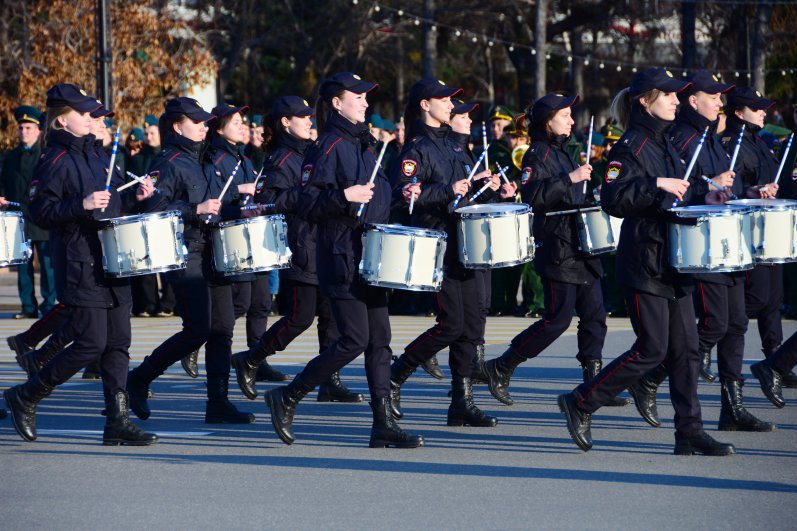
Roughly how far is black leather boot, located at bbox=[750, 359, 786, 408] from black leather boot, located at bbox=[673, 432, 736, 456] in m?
1.91

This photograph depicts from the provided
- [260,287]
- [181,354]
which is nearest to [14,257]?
[181,354]

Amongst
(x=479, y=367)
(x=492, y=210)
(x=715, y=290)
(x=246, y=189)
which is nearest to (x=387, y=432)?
(x=492, y=210)

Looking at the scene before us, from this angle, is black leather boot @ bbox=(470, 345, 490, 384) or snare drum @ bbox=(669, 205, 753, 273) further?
black leather boot @ bbox=(470, 345, 490, 384)

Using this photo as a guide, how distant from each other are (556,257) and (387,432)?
2.19 metres

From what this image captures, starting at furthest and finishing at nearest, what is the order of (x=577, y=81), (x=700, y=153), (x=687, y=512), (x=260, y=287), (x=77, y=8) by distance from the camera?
1. (x=577, y=81)
2. (x=77, y=8)
3. (x=260, y=287)
4. (x=700, y=153)
5. (x=687, y=512)

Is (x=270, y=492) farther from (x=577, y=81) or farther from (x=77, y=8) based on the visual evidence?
(x=577, y=81)

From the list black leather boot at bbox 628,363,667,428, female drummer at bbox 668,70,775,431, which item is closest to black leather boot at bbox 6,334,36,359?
black leather boot at bbox 628,363,667,428

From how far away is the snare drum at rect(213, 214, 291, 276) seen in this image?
9898 mm

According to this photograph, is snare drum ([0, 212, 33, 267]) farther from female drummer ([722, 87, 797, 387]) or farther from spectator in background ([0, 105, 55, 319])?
spectator in background ([0, 105, 55, 319])

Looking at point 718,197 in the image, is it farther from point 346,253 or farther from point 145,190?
point 145,190

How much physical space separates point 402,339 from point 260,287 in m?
3.11

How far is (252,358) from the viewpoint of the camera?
11.1m

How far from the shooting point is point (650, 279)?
8.44 meters

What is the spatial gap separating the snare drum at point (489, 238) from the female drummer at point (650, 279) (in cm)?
109
